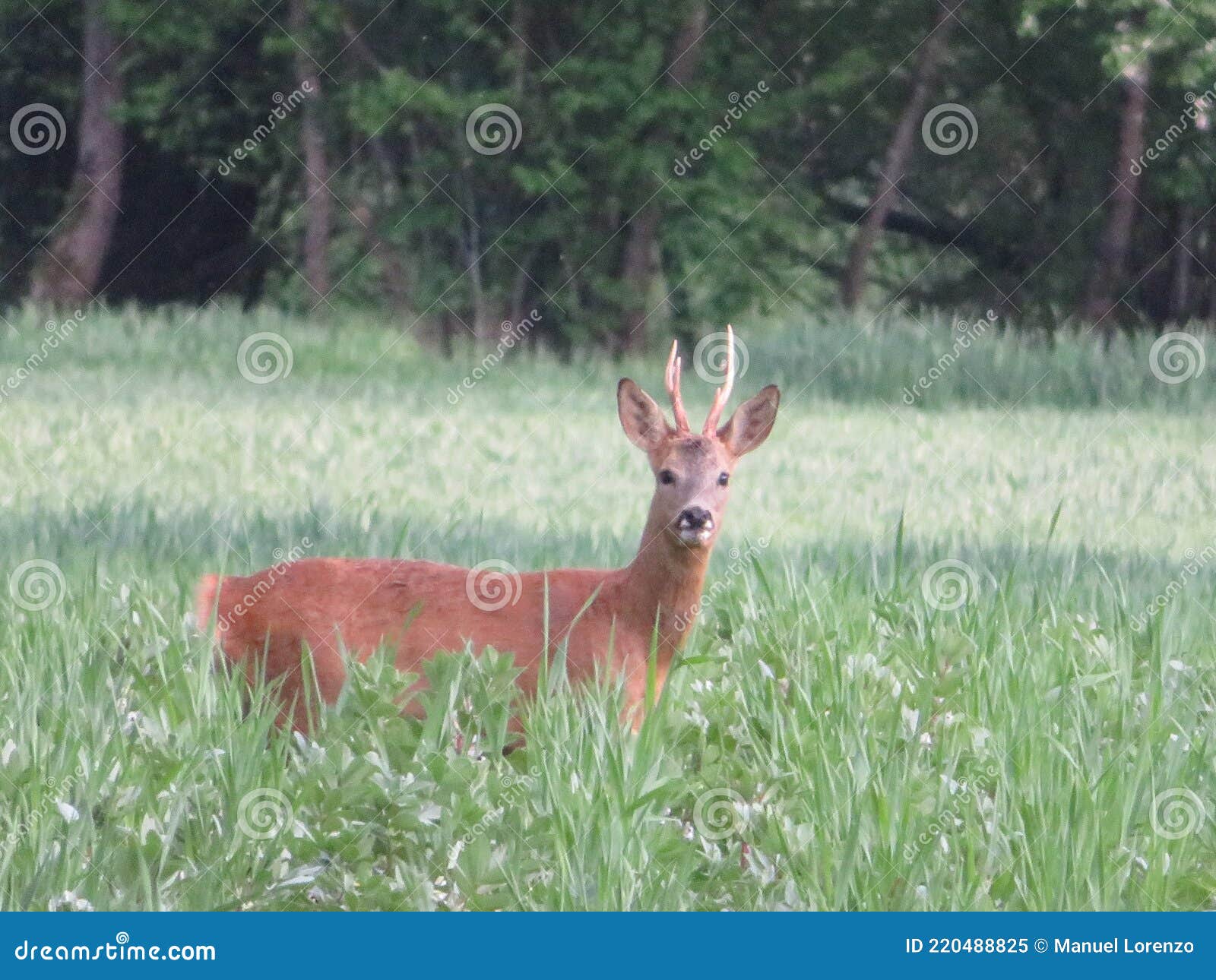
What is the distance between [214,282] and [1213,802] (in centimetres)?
2228

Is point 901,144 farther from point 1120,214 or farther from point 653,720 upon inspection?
point 653,720

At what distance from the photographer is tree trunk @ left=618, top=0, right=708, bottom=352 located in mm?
21203

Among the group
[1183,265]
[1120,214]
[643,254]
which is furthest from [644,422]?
[1183,265]

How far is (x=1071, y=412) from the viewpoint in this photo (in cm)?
1438

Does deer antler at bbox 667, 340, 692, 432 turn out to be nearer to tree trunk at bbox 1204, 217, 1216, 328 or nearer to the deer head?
the deer head

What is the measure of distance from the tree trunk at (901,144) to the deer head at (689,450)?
53.9 ft

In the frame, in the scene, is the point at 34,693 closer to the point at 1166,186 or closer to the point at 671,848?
the point at 671,848

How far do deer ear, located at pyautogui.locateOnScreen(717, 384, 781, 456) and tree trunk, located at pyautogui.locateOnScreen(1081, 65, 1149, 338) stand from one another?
50.4ft

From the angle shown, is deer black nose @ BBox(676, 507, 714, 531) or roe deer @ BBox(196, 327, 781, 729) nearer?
deer black nose @ BBox(676, 507, 714, 531)

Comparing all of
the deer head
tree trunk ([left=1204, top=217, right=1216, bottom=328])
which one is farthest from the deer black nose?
tree trunk ([left=1204, top=217, right=1216, bottom=328])

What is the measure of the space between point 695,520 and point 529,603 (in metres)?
0.58

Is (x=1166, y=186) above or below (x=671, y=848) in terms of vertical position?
above

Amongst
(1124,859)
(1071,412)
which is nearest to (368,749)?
(1124,859)

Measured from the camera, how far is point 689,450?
191 inches
